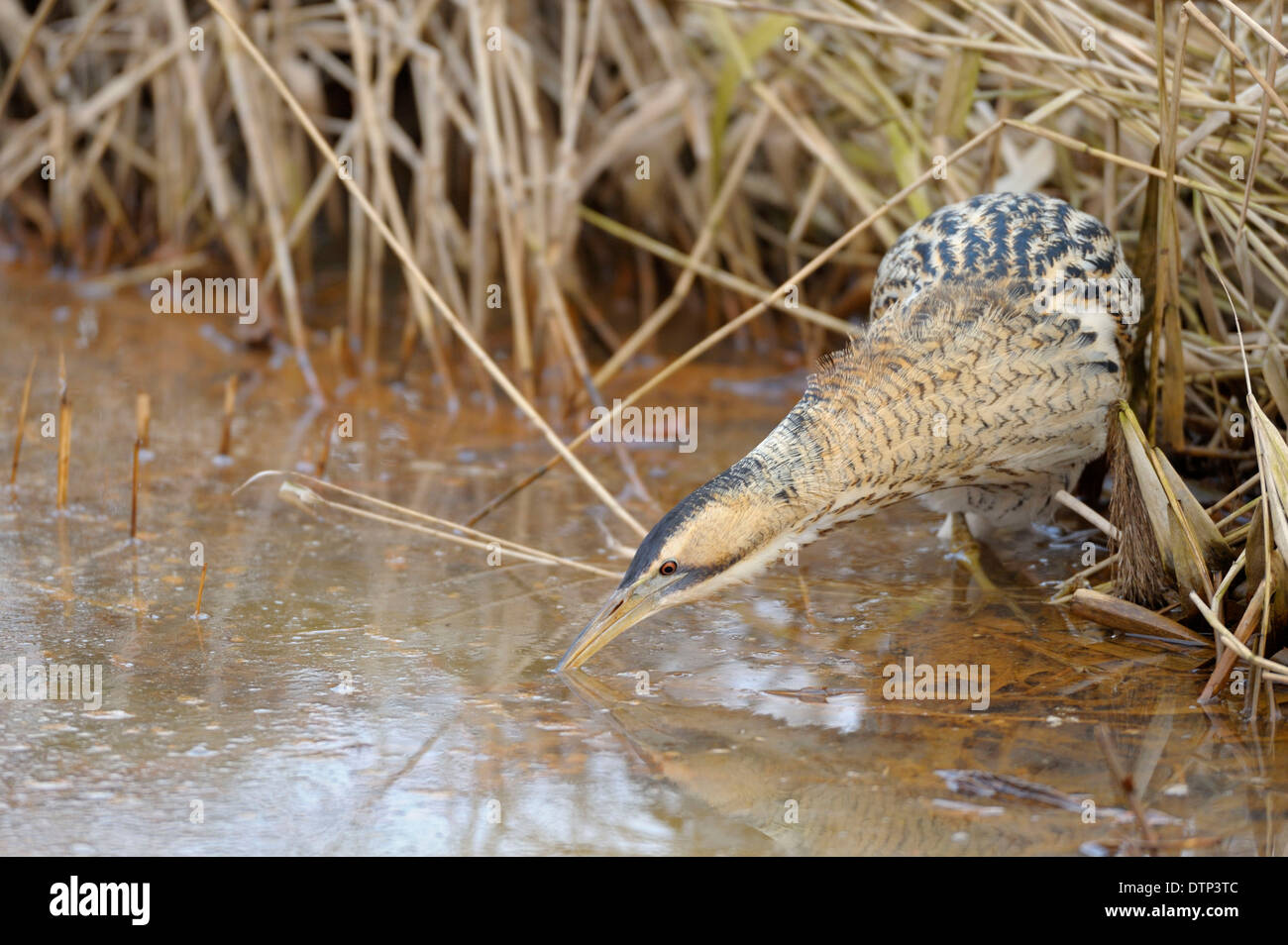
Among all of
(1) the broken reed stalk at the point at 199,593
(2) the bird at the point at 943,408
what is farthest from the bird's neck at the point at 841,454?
(1) the broken reed stalk at the point at 199,593

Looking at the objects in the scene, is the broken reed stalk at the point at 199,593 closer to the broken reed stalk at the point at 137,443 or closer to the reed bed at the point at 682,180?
the broken reed stalk at the point at 137,443

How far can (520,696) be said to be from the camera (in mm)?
3314

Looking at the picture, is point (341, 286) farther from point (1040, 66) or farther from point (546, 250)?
point (1040, 66)

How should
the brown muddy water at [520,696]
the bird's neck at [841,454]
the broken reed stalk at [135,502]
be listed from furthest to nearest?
the broken reed stalk at [135,502], the bird's neck at [841,454], the brown muddy water at [520,696]

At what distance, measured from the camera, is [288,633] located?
11.9 ft

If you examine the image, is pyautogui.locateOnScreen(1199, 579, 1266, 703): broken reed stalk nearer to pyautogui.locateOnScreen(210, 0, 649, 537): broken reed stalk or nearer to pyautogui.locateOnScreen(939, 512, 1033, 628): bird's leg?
pyautogui.locateOnScreen(939, 512, 1033, 628): bird's leg

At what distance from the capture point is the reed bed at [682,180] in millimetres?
3957

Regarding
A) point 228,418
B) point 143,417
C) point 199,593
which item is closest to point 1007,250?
point 199,593

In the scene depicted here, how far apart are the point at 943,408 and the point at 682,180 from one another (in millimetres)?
3179

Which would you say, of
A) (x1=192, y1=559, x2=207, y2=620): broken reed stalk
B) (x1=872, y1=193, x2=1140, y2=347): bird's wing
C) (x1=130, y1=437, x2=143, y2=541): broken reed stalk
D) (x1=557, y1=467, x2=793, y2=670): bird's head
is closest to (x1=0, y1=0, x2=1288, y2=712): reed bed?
(x1=872, y1=193, x2=1140, y2=347): bird's wing

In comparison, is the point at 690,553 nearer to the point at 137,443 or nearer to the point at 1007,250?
the point at 1007,250
